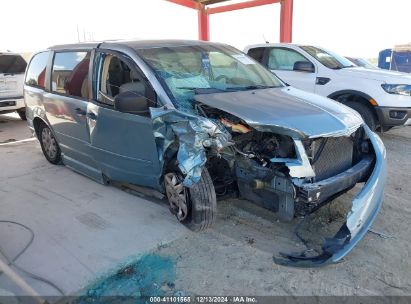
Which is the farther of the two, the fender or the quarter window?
the quarter window

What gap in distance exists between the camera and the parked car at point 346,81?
5930 millimetres

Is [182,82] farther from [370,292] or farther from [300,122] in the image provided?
[370,292]

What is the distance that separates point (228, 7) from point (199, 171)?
11.2 metres

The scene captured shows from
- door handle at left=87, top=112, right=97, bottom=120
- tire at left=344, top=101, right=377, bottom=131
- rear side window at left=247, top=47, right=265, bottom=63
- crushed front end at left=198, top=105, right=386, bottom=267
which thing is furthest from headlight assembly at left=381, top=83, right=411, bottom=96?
door handle at left=87, top=112, right=97, bottom=120

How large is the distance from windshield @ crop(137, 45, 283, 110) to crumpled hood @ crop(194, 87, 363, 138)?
20 cm

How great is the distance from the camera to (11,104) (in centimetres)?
904

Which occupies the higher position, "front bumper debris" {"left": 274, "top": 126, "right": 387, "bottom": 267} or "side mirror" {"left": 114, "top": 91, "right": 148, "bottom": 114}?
"side mirror" {"left": 114, "top": 91, "right": 148, "bottom": 114}

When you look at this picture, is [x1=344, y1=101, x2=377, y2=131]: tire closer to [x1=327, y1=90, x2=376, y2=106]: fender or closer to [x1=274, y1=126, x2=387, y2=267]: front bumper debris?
[x1=327, y1=90, x2=376, y2=106]: fender

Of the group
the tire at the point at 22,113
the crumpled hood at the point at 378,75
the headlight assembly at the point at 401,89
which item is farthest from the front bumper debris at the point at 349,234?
the tire at the point at 22,113

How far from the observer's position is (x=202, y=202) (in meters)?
3.21

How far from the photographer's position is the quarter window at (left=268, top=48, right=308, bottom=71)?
720 centimetres

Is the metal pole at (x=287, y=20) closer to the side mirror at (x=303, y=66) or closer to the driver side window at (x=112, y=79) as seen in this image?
the side mirror at (x=303, y=66)

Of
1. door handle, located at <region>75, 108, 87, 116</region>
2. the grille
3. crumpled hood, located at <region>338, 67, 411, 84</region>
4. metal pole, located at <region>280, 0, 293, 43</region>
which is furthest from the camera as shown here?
metal pole, located at <region>280, 0, 293, 43</region>

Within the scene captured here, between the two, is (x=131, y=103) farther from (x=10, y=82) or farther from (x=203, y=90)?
(x=10, y=82)
